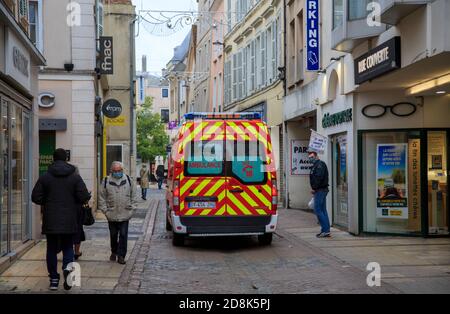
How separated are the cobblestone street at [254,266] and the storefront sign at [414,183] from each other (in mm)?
517

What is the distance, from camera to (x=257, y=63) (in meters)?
28.3

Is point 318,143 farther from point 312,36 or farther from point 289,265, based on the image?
point 289,265

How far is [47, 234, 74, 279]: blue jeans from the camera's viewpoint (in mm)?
8672


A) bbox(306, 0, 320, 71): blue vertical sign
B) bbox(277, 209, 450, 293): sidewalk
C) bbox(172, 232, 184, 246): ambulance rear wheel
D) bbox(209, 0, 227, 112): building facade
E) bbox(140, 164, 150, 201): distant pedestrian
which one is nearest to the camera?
bbox(277, 209, 450, 293): sidewalk

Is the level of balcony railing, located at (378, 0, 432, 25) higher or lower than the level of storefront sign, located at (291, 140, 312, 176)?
higher

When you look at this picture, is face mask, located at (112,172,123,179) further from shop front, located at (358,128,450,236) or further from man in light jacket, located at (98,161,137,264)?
shop front, located at (358,128,450,236)

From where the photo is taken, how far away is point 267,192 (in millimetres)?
13102

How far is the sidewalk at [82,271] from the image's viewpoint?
8805mm

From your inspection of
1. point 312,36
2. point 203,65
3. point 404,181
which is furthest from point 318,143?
point 203,65

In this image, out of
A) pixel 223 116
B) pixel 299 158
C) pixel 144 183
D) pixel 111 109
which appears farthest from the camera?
pixel 144 183

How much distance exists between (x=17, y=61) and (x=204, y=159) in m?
3.85

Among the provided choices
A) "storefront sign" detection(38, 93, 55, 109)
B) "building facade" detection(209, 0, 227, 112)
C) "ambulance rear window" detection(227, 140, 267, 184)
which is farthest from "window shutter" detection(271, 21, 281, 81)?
"ambulance rear window" detection(227, 140, 267, 184)

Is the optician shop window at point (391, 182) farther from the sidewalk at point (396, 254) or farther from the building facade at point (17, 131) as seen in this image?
the building facade at point (17, 131)

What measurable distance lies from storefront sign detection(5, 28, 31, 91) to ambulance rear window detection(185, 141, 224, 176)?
3.15m
